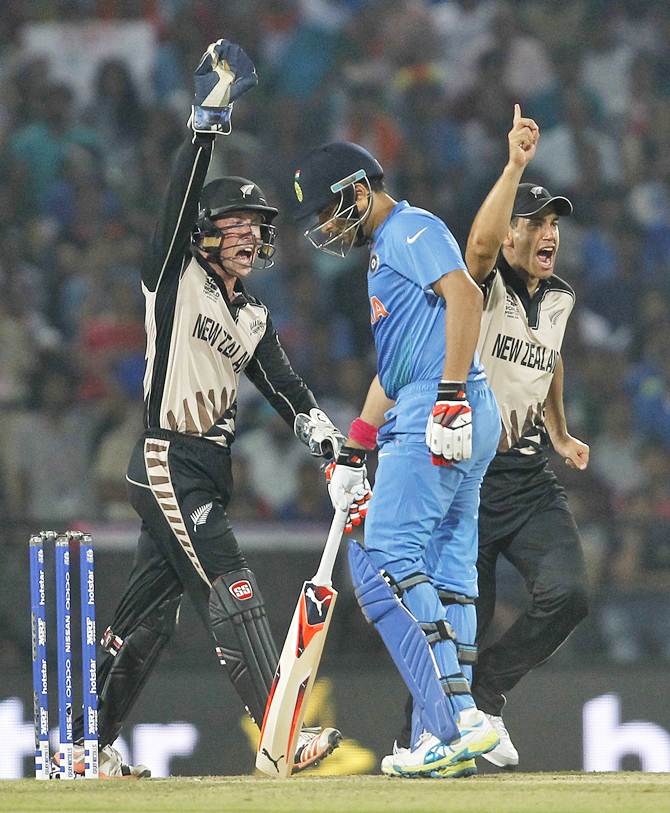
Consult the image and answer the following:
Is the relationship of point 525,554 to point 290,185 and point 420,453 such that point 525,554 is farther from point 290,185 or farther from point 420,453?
point 290,185

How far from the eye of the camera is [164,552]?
4.96 metres

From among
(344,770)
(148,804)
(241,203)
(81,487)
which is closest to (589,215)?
(81,487)

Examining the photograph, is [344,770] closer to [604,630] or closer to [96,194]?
[604,630]

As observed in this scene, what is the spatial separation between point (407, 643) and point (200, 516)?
39.2 inches

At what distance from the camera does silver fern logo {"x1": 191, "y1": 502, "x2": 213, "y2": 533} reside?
190 inches

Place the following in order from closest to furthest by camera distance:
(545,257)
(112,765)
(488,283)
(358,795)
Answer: (358,795), (488,283), (112,765), (545,257)

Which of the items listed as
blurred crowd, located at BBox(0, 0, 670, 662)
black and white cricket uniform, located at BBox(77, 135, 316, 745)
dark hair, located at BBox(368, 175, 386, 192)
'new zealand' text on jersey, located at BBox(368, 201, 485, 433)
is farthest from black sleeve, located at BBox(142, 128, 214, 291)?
blurred crowd, located at BBox(0, 0, 670, 662)

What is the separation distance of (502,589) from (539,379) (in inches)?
63.6

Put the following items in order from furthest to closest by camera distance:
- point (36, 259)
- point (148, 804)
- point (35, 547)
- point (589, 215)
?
point (589, 215) < point (36, 259) < point (35, 547) < point (148, 804)

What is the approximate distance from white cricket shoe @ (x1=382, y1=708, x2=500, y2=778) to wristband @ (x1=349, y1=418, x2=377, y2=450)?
0.92 metres

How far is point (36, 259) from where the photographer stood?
9500 millimetres

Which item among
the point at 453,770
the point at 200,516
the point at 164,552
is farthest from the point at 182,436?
the point at 453,770

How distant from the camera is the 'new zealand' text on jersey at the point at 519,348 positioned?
515cm

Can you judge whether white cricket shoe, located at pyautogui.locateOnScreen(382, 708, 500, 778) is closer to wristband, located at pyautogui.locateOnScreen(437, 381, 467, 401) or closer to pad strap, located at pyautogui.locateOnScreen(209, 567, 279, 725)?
pad strap, located at pyautogui.locateOnScreen(209, 567, 279, 725)
